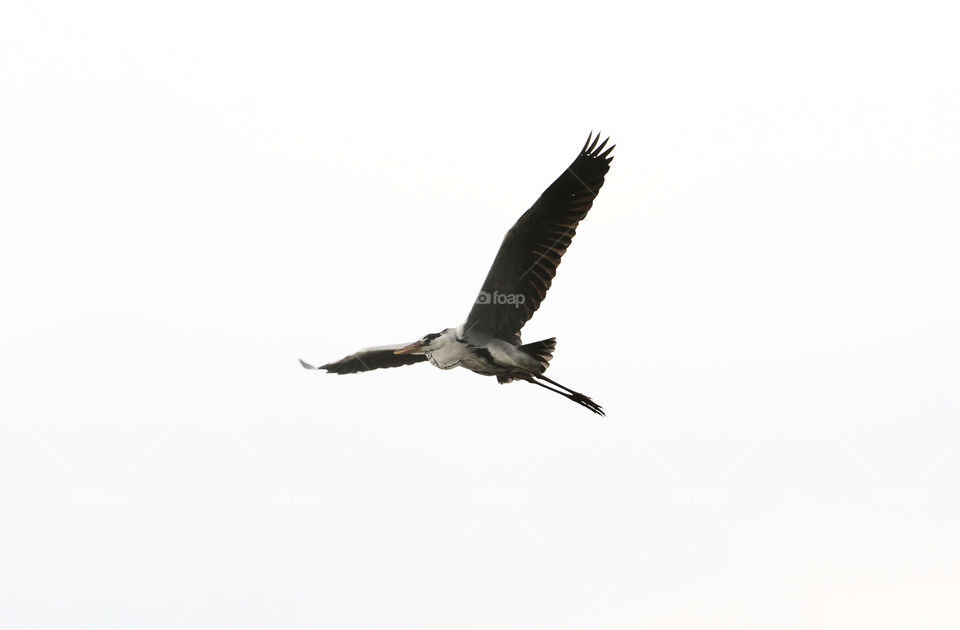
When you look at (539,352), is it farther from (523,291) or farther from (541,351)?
(523,291)

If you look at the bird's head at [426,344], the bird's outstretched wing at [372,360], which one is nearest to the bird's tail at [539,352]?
the bird's head at [426,344]

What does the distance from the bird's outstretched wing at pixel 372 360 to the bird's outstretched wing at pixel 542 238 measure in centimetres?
281

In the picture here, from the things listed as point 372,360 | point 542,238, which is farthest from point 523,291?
point 372,360

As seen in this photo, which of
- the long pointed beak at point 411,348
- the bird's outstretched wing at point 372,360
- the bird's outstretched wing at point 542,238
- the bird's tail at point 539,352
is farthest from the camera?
the bird's outstretched wing at point 372,360

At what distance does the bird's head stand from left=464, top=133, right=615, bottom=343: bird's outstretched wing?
0.84m

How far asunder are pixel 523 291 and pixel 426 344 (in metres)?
1.77

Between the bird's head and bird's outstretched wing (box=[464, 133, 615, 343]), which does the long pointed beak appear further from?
bird's outstretched wing (box=[464, 133, 615, 343])

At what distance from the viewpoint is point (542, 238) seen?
15164 millimetres

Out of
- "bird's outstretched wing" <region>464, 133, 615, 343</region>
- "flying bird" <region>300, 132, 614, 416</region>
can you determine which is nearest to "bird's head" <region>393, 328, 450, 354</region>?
"flying bird" <region>300, 132, 614, 416</region>

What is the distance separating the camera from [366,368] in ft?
→ 62.3

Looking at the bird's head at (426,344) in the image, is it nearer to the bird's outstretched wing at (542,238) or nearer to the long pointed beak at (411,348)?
the long pointed beak at (411,348)

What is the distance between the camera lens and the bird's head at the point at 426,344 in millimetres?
16156

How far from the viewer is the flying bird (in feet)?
49.3

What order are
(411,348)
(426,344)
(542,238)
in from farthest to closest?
1. (411,348)
2. (426,344)
3. (542,238)
